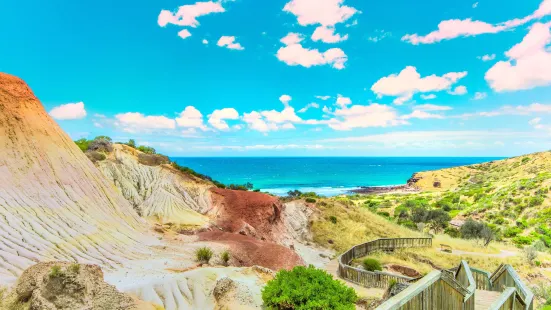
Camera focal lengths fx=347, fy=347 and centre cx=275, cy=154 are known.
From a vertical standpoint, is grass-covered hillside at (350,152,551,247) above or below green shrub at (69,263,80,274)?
below

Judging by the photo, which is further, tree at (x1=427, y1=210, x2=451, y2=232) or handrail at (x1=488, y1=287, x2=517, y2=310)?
tree at (x1=427, y1=210, x2=451, y2=232)

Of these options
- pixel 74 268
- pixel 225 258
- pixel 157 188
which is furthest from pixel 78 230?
pixel 157 188

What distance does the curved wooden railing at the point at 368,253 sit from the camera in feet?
60.8

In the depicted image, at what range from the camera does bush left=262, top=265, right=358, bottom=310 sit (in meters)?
10.4

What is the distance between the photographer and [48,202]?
1903 centimetres

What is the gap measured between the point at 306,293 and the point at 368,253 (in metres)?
19.4

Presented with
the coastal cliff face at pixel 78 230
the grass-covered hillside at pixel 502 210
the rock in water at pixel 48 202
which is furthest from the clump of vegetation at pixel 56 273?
the grass-covered hillside at pixel 502 210

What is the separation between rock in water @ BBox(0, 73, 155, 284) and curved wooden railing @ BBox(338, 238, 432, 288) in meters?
12.2

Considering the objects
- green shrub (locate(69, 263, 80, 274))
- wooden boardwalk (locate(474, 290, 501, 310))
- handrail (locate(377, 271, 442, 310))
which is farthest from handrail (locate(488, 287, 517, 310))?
green shrub (locate(69, 263, 80, 274))

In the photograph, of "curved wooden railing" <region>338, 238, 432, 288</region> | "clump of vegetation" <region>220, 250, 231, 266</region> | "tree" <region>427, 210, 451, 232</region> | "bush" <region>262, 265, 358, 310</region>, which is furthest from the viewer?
"tree" <region>427, 210, 451, 232</region>

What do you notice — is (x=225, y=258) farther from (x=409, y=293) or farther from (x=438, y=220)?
(x=438, y=220)

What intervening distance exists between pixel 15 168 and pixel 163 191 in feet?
43.4

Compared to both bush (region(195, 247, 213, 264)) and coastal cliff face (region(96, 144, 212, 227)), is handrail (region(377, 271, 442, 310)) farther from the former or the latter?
coastal cliff face (region(96, 144, 212, 227))

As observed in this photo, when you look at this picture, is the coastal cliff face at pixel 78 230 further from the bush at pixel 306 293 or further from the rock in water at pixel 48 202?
the bush at pixel 306 293
